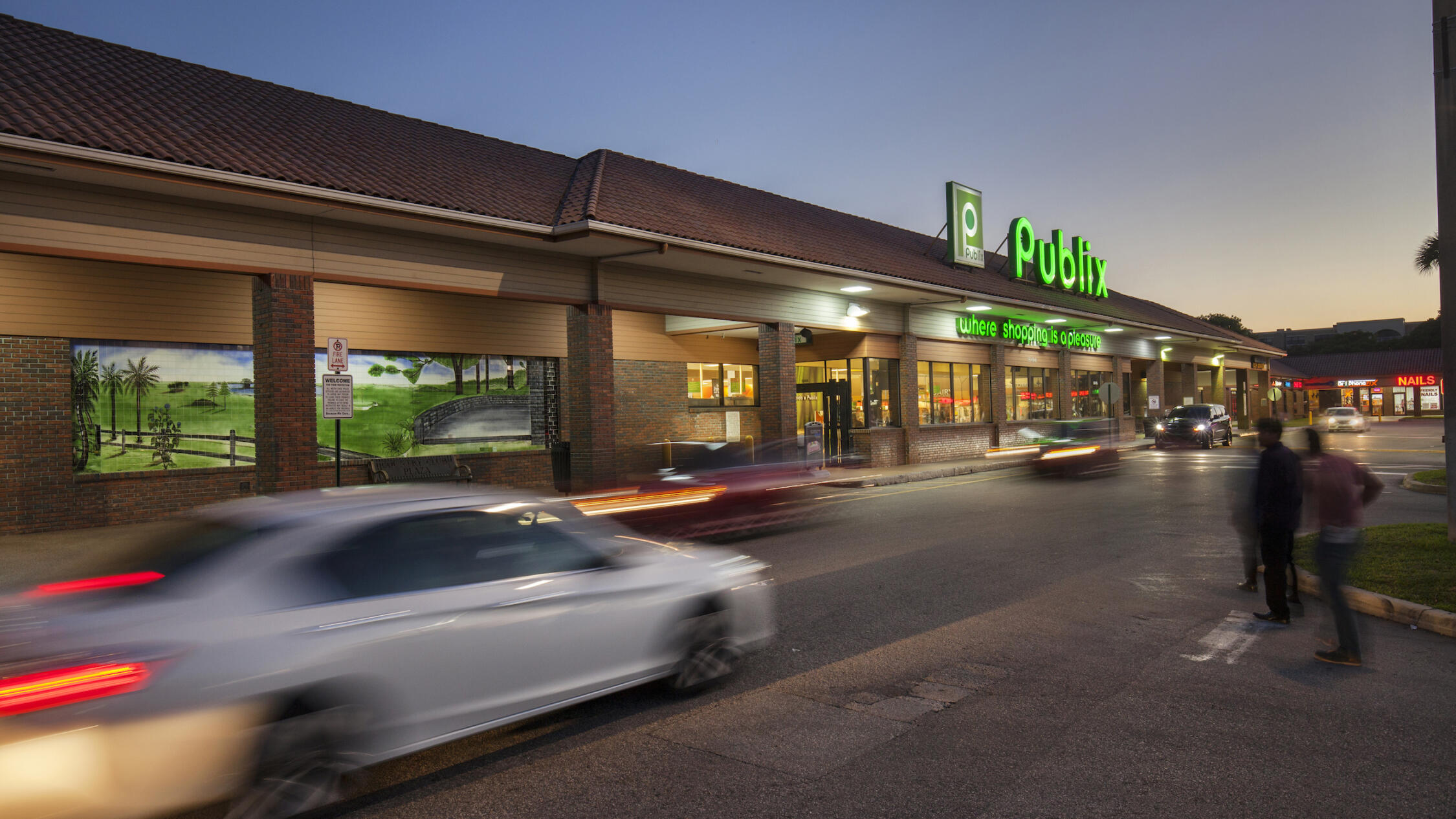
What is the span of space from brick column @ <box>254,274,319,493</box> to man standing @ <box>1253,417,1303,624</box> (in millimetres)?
12372

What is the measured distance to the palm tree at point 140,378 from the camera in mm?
15336

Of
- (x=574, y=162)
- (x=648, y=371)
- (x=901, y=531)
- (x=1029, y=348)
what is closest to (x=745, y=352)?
(x=648, y=371)

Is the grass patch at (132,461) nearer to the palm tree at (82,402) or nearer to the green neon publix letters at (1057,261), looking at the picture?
the palm tree at (82,402)

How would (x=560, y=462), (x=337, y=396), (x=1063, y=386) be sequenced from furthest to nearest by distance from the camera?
(x=1063, y=386), (x=560, y=462), (x=337, y=396)

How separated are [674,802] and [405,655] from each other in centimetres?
148

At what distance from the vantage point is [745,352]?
28047 millimetres

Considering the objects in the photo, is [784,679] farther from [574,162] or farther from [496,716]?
[574,162]

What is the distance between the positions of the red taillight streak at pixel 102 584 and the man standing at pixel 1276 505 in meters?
7.67

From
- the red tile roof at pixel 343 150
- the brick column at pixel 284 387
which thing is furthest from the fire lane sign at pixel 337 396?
the red tile roof at pixel 343 150

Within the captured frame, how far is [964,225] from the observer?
98.0 ft

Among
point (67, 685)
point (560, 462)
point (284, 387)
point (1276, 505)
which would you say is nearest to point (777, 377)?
point (560, 462)

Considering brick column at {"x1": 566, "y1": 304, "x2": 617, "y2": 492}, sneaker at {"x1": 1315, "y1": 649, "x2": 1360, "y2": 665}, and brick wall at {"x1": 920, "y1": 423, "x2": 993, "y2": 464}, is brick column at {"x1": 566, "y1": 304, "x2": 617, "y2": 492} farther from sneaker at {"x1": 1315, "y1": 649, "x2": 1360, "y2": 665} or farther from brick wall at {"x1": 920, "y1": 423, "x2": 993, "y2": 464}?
brick wall at {"x1": 920, "y1": 423, "x2": 993, "y2": 464}

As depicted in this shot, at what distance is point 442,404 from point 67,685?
55.1ft

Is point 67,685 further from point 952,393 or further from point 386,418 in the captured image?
point 952,393
